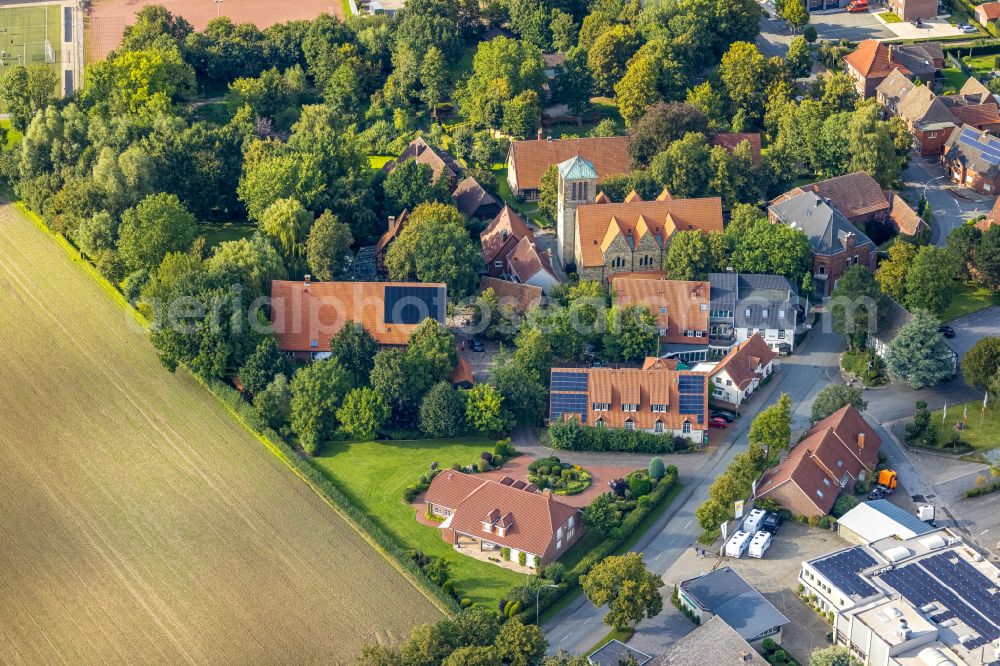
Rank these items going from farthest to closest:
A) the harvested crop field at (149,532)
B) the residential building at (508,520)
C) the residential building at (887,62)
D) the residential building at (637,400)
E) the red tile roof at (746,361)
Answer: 1. the residential building at (887,62)
2. the red tile roof at (746,361)
3. the residential building at (637,400)
4. the residential building at (508,520)
5. the harvested crop field at (149,532)

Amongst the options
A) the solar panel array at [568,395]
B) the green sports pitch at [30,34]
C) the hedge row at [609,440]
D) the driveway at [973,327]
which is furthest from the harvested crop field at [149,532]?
the green sports pitch at [30,34]

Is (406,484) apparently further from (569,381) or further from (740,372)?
(740,372)

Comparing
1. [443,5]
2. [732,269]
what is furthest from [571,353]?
[443,5]

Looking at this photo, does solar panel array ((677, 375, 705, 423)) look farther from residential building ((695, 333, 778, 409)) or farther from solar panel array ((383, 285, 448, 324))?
solar panel array ((383, 285, 448, 324))

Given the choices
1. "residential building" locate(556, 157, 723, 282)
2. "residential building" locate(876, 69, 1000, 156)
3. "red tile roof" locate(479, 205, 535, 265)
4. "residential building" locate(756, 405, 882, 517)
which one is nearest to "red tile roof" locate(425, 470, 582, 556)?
"residential building" locate(756, 405, 882, 517)

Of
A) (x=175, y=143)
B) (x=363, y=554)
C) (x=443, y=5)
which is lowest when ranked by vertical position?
(x=363, y=554)

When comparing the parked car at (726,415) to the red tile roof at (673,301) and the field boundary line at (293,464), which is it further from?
the field boundary line at (293,464)

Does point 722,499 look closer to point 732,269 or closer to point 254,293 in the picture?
point 732,269
